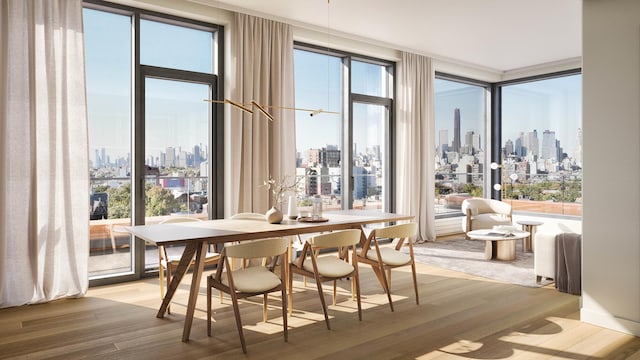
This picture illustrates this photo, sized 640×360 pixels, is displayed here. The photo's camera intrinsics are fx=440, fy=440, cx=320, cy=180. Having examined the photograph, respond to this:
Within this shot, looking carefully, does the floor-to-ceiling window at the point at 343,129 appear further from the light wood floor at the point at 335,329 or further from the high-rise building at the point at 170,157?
the light wood floor at the point at 335,329

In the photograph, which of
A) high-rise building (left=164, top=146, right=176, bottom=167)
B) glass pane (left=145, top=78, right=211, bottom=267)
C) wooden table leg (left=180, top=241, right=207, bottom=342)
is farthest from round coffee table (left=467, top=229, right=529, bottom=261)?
high-rise building (left=164, top=146, right=176, bottom=167)

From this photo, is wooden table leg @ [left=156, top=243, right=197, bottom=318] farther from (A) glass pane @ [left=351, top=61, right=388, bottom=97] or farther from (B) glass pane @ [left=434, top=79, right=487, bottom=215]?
(B) glass pane @ [left=434, top=79, right=487, bottom=215]

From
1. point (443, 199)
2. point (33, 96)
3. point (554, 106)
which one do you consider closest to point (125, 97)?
point (33, 96)

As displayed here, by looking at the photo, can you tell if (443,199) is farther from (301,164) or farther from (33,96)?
(33,96)

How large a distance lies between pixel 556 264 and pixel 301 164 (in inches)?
125

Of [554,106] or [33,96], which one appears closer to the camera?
[33,96]

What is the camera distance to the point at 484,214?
24.0 ft

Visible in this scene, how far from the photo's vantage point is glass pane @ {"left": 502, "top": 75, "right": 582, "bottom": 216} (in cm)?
763

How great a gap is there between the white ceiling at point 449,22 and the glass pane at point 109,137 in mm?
1134

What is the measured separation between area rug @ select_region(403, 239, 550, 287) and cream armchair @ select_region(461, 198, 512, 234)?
0.95 feet

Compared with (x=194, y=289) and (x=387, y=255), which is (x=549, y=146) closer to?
(x=387, y=255)

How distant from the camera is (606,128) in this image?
322cm

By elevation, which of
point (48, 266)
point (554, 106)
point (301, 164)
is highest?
point (554, 106)

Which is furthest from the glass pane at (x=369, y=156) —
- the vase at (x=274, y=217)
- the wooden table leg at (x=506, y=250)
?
the vase at (x=274, y=217)
